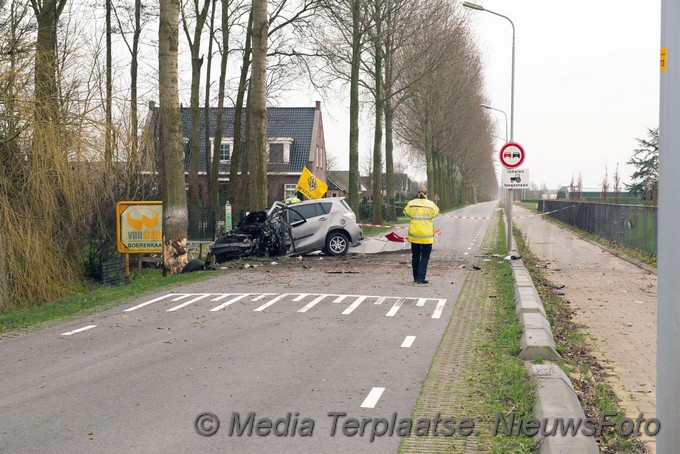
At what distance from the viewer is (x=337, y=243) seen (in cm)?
2288

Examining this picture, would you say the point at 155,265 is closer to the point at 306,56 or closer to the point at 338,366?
the point at 306,56

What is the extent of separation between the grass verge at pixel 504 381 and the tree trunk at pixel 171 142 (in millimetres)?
8998

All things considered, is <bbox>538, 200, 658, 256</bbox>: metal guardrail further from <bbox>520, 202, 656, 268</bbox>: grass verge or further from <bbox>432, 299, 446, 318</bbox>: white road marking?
<bbox>432, 299, 446, 318</bbox>: white road marking

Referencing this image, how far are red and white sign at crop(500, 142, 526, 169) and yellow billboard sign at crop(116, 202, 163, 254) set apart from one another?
356 inches

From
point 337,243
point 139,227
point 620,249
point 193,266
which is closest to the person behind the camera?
point 193,266

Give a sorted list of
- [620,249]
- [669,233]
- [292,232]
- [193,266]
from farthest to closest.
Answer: [620,249]
[292,232]
[193,266]
[669,233]

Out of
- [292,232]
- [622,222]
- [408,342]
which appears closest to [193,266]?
[292,232]

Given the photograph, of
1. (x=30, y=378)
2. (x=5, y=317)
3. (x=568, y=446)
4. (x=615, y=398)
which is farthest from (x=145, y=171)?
(x=568, y=446)

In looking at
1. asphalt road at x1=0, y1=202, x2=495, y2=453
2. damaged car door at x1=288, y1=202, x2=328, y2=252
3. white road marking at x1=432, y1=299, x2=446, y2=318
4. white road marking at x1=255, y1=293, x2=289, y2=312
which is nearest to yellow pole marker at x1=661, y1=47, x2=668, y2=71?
asphalt road at x1=0, y1=202, x2=495, y2=453

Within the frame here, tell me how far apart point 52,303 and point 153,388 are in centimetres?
808

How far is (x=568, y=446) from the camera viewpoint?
509cm

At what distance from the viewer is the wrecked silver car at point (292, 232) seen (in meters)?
21.4

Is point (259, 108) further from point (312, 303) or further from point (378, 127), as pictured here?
point (378, 127)

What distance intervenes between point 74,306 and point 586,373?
8.49m
